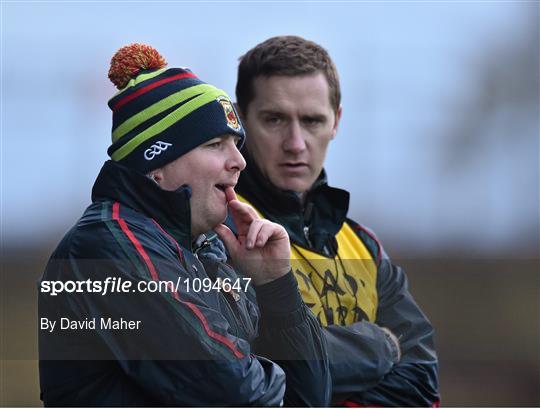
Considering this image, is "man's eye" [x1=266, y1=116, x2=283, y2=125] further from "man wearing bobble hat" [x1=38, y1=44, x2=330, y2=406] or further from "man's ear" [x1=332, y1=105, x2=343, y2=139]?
"man wearing bobble hat" [x1=38, y1=44, x2=330, y2=406]

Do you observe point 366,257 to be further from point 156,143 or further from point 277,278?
point 156,143

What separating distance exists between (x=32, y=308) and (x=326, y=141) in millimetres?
992

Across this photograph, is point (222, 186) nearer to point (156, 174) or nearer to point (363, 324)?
point (156, 174)

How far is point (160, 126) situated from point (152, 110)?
0.14 ft

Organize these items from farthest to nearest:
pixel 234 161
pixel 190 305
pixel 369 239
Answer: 1. pixel 369 239
2. pixel 234 161
3. pixel 190 305

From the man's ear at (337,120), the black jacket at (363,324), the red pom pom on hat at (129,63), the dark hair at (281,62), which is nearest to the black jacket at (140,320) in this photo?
the red pom pom on hat at (129,63)

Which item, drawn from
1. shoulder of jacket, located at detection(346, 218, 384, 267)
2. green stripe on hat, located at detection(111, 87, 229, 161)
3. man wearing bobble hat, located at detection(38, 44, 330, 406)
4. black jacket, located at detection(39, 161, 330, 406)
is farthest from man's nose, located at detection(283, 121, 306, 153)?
black jacket, located at detection(39, 161, 330, 406)

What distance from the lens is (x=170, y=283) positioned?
1.79 metres

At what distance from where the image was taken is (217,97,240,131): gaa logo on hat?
6.62 ft

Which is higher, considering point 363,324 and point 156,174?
point 156,174

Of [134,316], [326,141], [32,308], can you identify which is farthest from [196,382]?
[326,141]

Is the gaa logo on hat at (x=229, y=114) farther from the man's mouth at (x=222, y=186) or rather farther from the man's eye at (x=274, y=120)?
the man's eye at (x=274, y=120)

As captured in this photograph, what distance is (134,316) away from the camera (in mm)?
1801

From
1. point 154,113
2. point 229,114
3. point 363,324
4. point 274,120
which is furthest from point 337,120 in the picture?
point 154,113
